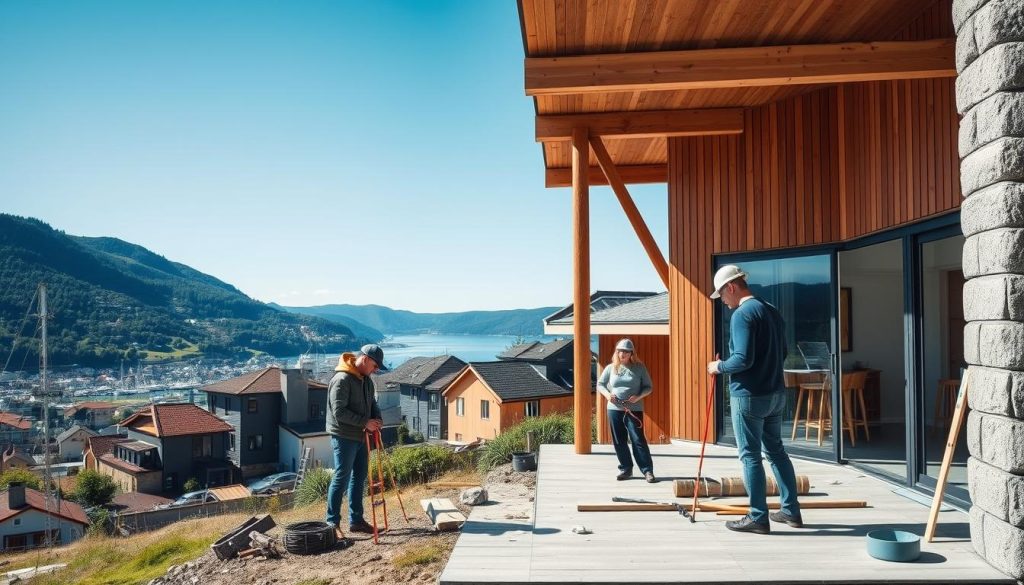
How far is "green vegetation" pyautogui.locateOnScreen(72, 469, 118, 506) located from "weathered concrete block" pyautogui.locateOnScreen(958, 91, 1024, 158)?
30.6m

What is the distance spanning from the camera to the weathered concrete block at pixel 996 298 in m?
2.99

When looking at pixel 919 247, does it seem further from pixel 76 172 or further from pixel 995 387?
pixel 76 172

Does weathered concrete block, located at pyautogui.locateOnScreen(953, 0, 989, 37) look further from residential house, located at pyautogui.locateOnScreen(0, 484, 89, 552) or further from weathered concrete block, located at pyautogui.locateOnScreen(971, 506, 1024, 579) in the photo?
residential house, located at pyautogui.locateOnScreen(0, 484, 89, 552)

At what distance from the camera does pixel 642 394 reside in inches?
220

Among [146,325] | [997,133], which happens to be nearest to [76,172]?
[146,325]

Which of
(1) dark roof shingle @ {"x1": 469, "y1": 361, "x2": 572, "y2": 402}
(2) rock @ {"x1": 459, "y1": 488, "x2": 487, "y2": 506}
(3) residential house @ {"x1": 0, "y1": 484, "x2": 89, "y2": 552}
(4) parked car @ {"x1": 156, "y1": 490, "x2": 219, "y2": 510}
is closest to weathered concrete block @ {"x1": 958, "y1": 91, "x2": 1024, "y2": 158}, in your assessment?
(2) rock @ {"x1": 459, "y1": 488, "x2": 487, "y2": 506}

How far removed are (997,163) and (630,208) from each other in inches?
180

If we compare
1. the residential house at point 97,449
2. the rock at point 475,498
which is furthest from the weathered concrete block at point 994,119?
the residential house at point 97,449

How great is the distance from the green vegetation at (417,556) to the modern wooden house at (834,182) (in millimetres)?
2665

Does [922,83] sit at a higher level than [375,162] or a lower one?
lower

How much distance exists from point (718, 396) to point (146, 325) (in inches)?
3969

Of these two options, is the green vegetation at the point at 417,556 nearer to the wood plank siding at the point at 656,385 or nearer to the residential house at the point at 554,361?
the wood plank siding at the point at 656,385

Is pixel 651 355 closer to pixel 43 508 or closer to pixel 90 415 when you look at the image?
pixel 43 508

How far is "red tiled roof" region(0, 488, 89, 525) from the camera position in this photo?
21.7 meters
